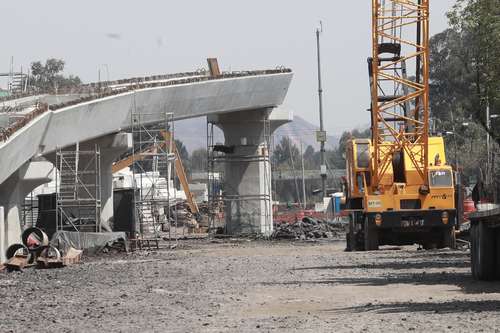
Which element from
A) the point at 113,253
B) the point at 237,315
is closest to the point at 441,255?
the point at 113,253

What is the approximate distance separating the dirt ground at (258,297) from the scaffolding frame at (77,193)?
1608 cm

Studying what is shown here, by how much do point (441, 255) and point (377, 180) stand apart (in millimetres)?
4257

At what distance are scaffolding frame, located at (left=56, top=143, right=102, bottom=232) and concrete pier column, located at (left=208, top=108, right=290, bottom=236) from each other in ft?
50.0

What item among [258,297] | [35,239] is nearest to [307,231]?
[35,239]

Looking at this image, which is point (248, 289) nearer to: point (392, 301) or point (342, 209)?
point (392, 301)

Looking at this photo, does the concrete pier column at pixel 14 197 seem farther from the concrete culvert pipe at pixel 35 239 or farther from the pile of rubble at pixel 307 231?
the pile of rubble at pixel 307 231

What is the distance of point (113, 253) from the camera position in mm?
50000

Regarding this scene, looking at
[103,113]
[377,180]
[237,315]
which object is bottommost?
[237,315]

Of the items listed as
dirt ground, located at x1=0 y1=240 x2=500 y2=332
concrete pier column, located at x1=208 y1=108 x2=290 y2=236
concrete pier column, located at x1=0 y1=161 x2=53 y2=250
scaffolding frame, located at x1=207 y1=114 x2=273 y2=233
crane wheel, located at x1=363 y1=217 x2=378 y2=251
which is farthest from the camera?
concrete pier column, located at x1=208 y1=108 x2=290 y2=236

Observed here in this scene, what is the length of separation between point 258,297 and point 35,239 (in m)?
23.6

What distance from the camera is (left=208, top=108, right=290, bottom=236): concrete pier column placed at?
3000 inches

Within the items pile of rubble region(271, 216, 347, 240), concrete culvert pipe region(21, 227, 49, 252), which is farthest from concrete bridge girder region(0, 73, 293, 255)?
pile of rubble region(271, 216, 347, 240)

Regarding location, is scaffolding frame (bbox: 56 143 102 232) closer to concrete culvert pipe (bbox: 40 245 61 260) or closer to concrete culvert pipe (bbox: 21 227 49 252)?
concrete culvert pipe (bbox: 21 227 49 252)

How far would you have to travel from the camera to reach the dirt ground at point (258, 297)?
17859 mm
